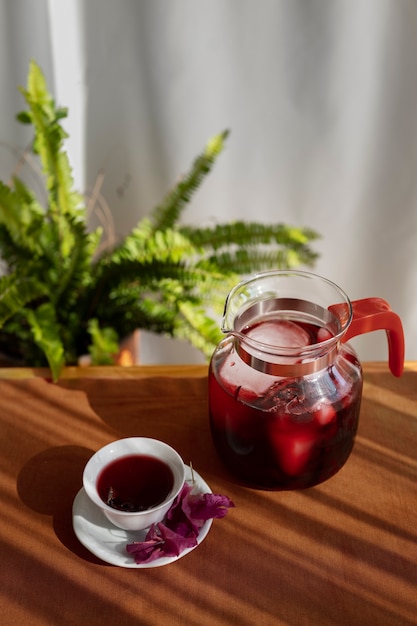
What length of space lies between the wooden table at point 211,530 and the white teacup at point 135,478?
0.22 feet

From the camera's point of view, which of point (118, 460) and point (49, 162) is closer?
point (118, 460)

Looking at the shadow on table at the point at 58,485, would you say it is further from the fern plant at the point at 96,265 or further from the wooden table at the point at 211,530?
the fern plant at the point at 96,265

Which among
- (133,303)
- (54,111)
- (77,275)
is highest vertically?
(54,111)

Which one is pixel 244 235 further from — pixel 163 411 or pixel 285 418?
pixel 285 418

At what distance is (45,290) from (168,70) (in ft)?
2.14

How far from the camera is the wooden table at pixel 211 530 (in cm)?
85

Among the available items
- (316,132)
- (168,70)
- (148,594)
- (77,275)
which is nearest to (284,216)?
(316,132)

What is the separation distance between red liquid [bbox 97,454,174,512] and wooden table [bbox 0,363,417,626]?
0.23 ft

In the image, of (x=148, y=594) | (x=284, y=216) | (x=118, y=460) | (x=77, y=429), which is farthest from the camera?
(x=284, y=216)

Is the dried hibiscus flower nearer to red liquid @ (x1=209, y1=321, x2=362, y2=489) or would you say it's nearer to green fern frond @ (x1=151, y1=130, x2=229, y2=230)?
red liquid @ (x1=209, y1=321, x2=362, y2=489)

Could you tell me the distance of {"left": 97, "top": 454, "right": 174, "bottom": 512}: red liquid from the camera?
923 millimetres

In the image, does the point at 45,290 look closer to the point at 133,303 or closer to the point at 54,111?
the point at 133,303

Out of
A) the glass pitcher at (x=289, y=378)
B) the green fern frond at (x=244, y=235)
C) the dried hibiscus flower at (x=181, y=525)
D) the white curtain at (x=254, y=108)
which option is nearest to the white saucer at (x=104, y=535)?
the dried hibiscus flower at (x=181, y=525)

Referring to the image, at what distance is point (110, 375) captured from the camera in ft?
3.88
